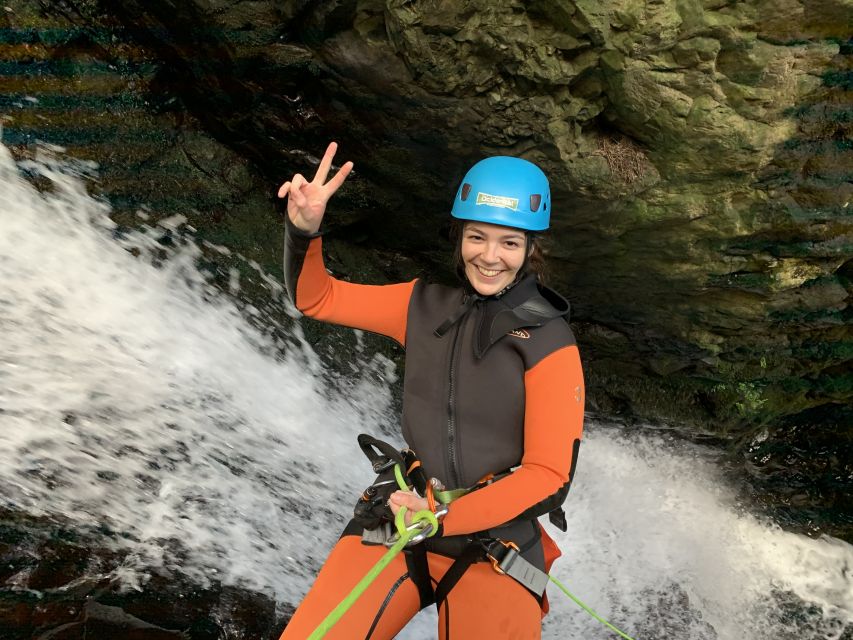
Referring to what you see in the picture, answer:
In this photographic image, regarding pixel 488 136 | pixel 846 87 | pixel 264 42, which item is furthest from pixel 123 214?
pixel 846 87

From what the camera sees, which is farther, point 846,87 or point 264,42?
point 264,42

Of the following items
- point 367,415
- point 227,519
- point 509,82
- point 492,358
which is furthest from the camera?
point 367,415

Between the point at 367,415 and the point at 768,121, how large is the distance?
3.51 metres

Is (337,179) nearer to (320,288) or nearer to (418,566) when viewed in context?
(320,288)

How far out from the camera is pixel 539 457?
243 cm

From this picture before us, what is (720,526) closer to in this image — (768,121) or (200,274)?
(768,121)

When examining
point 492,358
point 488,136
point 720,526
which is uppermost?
point 488,136

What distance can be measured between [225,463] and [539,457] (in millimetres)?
2057

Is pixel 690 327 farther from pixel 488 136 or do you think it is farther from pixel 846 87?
pixel 488 136

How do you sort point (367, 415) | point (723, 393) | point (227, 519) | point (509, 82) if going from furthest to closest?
point (723, 393) → point (367, 415) → point (509, 82) → point (227, 519)

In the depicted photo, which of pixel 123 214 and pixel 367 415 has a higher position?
pixel 123 214

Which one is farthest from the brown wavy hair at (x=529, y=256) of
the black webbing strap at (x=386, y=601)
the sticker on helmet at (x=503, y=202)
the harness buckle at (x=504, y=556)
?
the black webbing strap at (x=386, y=601)

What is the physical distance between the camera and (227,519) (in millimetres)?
3330

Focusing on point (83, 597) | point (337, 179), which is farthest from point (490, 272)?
point (83, 597)
